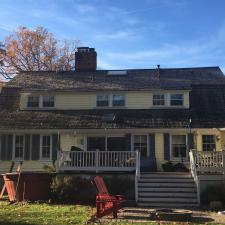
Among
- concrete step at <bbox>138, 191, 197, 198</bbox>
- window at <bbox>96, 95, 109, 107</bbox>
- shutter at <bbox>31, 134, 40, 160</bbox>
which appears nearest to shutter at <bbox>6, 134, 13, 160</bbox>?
shutter at <bbox>31, 134, 40, 160</bbox>

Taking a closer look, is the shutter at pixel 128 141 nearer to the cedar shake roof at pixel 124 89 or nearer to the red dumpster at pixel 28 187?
the cedar shake roof at pixel 124 89

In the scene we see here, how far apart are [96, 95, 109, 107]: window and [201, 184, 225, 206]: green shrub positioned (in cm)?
1005

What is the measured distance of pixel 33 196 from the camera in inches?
739

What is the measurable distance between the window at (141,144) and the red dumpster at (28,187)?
287 inches

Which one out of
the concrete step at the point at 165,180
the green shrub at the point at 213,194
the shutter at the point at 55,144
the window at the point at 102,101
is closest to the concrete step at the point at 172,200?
the green shrub at the point at 213,194

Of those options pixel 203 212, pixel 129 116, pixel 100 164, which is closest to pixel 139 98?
pixel 129 116

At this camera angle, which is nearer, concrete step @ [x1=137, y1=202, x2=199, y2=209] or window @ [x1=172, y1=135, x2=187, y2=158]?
concrete step @ [x1=137, y1=202, x2=199, y2=209]

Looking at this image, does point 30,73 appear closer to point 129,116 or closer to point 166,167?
point 129,116

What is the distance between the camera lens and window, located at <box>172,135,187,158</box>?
80.0ft

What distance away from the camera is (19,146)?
25.4m

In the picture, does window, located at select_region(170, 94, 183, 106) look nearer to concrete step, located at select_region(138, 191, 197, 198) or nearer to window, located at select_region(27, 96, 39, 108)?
window, located at select_region(27, 96, 39, 108)

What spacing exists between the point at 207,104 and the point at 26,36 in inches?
1090

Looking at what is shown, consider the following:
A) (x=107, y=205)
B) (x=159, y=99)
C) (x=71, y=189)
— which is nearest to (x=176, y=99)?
(x=159, y=99)

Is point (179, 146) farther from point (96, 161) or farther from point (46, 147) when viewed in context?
point (46, 147)
